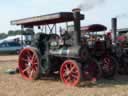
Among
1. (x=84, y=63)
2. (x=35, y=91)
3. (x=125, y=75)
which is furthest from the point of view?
(x=125, y=75)

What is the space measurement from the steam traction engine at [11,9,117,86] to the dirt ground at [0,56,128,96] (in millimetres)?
339

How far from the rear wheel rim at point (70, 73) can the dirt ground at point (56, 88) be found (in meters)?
0.20

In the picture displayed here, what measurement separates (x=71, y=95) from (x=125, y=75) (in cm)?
400

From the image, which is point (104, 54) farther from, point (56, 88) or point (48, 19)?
point (56, 88)

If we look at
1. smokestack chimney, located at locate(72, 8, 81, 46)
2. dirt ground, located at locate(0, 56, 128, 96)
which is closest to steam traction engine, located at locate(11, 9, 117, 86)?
smokestack chimney, located at locate(72, 8, 81, 46)

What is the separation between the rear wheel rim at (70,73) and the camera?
8438 millimetres

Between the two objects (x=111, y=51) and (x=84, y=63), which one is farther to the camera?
(x=111, y=51)

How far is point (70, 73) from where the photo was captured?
28.4 ft

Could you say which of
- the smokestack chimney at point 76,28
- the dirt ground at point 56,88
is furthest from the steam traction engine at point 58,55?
the dirt ground at point 56,88

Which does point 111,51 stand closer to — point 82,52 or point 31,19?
point 82,52

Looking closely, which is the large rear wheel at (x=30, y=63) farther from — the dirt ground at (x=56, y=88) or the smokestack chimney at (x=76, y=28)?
the smokestack chimney at (x=76, y=28)

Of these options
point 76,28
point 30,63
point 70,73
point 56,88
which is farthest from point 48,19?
point 56,88

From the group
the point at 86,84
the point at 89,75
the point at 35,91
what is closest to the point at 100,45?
the point at 89,75

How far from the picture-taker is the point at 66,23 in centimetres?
1003
